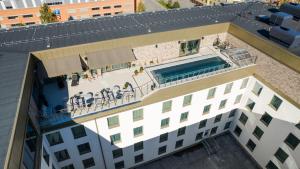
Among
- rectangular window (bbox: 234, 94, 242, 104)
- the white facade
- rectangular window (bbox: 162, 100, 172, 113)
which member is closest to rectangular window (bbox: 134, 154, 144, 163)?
the white facade

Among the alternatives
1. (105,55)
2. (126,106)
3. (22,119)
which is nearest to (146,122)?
(126,106)

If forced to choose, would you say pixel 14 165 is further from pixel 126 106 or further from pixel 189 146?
pixel 189 146

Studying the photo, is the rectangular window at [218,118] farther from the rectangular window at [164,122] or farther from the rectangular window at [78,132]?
the rectangular window at [78,132]

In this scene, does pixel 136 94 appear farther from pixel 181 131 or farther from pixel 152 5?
pixel 152 5

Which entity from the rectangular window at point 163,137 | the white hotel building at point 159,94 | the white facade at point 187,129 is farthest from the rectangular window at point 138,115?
the rectangular window at point 163,137

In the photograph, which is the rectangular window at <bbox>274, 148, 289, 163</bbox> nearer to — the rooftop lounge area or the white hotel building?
the white hotel building

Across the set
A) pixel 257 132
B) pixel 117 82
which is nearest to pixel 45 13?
pixel 117 82
